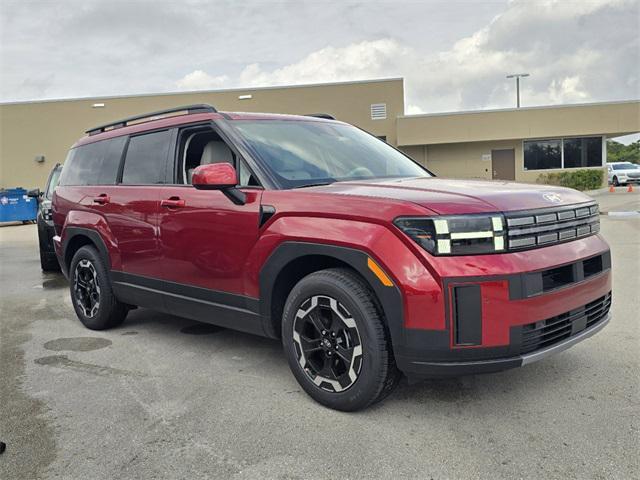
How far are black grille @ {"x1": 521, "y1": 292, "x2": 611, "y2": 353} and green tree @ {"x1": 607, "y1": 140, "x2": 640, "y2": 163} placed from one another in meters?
77.1

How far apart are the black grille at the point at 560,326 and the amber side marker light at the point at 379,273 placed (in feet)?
2.43

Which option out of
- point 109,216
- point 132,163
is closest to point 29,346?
point 109,216

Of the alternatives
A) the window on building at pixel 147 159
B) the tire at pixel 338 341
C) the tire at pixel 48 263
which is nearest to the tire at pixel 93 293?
the window on building at pixel 147 159

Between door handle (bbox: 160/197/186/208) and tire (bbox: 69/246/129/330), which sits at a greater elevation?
door handle (bbox: 160/197/186/208)

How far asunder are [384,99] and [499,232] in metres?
27.3

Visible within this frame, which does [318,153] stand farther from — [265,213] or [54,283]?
[54,283]

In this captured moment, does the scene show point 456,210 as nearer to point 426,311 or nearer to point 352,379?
point 426,311

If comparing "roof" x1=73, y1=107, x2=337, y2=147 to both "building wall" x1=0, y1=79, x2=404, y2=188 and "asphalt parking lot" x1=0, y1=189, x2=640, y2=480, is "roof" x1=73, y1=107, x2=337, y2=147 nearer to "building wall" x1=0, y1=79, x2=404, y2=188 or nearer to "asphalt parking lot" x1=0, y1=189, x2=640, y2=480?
"asphalt parking lot" x1=0, y1=189, x2=640, y2=480

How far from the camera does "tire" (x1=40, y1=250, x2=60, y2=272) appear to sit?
31.3ft

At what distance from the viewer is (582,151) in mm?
28750

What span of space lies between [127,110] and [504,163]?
66.6ft

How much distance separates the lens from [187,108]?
15.5ft

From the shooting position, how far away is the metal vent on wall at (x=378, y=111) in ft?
96.4

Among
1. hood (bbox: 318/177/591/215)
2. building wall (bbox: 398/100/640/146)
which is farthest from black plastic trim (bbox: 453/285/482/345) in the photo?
building wall (bbox: 398/100/640/146)
